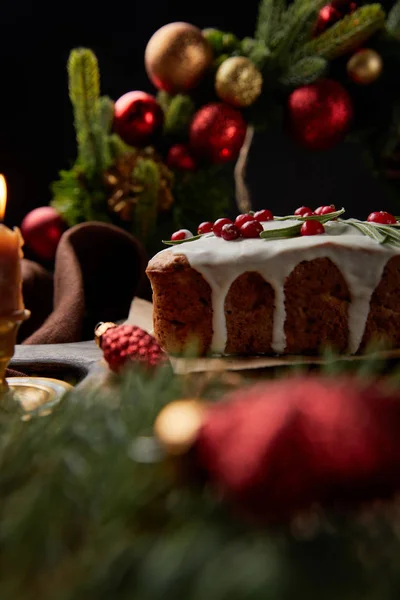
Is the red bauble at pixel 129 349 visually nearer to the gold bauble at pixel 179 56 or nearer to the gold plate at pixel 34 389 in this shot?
the gold plate at pixel 34 389

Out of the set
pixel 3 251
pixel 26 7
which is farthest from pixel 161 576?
pixel 26 7

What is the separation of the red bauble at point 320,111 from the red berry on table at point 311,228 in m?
0.66

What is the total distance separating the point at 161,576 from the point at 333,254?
1.03 meters

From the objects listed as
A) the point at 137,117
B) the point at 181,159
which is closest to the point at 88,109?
the point at 137,117

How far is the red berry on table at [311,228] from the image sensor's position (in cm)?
129

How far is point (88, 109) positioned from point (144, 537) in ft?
6.00

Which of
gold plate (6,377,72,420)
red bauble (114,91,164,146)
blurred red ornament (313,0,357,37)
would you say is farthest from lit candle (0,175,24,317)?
blurred red ornament (313,0,357,37)

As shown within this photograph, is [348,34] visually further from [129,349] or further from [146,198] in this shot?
[129,349]

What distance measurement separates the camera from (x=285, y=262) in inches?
49.1

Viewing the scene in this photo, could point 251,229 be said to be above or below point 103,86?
below

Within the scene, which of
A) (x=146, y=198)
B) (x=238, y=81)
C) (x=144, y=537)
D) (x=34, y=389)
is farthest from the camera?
(x=146, y=198)

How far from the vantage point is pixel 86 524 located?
355mm

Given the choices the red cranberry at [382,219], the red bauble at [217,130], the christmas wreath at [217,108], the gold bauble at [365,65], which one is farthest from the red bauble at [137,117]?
the red cranberry at [382,219]

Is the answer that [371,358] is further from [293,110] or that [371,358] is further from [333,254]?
[293,110]
